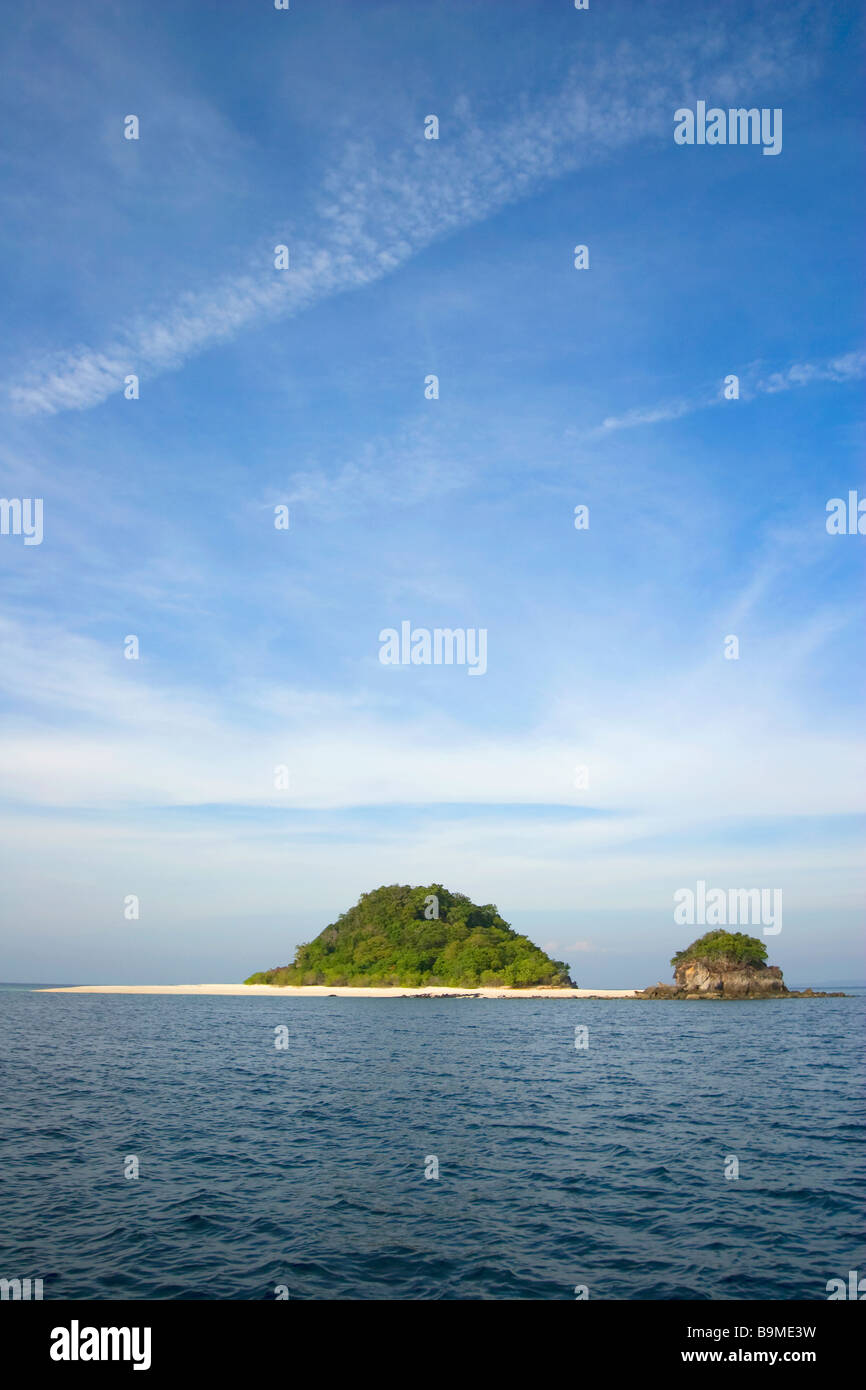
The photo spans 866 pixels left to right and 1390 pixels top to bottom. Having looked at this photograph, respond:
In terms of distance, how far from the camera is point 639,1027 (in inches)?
3927

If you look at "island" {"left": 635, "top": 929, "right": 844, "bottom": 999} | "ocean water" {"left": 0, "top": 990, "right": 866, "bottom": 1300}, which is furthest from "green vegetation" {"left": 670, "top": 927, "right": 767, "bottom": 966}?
"ocean water" {"left": 0, "top": 990, "right": 866, "bottom": 1300}

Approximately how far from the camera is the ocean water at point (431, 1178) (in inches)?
740

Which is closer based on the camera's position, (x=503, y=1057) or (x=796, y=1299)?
(x=796, y=1299)

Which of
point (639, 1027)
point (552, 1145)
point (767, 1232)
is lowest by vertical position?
point (639, 1027)

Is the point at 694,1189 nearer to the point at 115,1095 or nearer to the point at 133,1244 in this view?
the point at 133,1244

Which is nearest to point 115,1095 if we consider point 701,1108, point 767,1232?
point 701,1108

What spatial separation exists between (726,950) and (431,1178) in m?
183

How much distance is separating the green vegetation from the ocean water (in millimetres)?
140540

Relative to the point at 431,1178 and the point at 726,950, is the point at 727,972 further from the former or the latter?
the point at 431,1178

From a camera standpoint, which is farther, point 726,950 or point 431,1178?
point 726,950

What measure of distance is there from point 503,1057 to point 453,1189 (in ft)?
133

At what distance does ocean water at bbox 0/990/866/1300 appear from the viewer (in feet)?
61.7

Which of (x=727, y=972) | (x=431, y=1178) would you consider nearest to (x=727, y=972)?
(x=727, y=972)

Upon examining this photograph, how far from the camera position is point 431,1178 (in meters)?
27.1
